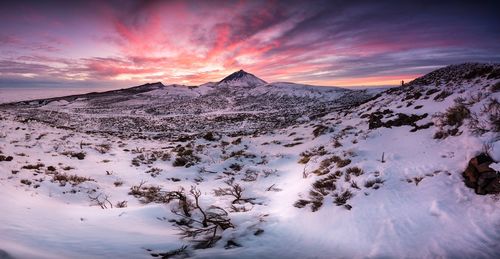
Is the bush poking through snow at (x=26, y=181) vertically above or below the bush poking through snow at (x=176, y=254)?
above

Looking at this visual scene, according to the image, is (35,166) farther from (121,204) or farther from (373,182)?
(373,182)

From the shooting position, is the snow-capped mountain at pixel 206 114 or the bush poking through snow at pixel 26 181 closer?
the bush poking through snow at pixel 26 181

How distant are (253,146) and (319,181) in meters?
10.2

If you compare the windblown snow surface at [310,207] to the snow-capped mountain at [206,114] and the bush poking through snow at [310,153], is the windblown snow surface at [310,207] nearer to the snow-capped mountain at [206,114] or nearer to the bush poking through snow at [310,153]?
the bush poking through snow at [310,153]

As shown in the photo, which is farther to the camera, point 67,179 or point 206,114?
point 206,114

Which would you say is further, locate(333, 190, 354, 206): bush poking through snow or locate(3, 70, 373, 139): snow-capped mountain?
locate(3, 70, 373, 139): snow-capped mountain

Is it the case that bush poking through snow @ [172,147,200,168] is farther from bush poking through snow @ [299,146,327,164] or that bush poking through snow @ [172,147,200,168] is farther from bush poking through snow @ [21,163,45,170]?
bush poking through snow @ [299,146,327,164]

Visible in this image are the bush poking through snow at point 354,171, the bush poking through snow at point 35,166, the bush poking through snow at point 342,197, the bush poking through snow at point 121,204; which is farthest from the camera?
the bush poking through snow at point 35,166

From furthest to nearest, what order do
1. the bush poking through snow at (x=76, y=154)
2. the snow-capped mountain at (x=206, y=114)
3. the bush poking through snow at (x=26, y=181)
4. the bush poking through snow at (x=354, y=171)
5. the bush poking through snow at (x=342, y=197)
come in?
1. the snow-capped mountain at (x=206, y=114)
2. the bush poking through snow at (x=76, y=154)
3. the bush poking through snow at (x=26, y=181)
4. the bush poking through snow at (x=354, y=171)
5. the bush poking through snow at (x=342, y=197)

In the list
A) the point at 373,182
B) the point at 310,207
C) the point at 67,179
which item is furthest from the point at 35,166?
the point at 373,182

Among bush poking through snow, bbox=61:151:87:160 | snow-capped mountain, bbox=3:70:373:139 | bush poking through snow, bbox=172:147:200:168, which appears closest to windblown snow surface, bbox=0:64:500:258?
bush poking through snow, bbox=61:151:87:160

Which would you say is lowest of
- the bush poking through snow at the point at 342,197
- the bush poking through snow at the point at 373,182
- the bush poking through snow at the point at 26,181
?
the bush poking through snow at the point at 342,197

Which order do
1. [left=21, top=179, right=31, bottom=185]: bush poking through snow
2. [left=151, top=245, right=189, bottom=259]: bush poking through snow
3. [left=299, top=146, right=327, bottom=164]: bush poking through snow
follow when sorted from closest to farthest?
[left=151, top=245, right=189, bottom=259]: bush poking through snow < [left=21, top=179, right=31, bottom=185]: bush poking through snow < [left=299, top=146, right=327, bottom=164]: bush poking through snow

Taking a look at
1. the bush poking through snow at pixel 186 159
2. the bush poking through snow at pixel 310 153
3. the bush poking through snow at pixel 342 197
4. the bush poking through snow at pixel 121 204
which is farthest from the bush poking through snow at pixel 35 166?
the bush poking through snow at pixel 342 197
